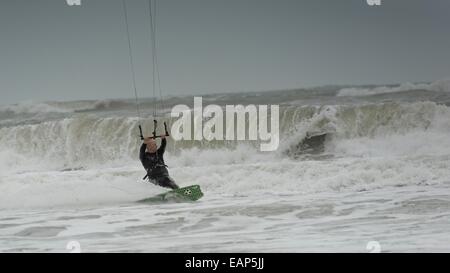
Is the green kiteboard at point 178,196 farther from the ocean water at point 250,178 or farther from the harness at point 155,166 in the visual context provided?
the harness at point 155,166

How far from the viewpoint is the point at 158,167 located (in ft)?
18.4

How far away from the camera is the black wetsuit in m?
5.53

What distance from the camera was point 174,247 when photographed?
423cm

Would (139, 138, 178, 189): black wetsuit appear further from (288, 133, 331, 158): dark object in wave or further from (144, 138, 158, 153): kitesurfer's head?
(288, 133, 331, 158): dark object in wave

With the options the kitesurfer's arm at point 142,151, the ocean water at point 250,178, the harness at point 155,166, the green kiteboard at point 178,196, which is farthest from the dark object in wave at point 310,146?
the kitesurfer's arm at point 142,151

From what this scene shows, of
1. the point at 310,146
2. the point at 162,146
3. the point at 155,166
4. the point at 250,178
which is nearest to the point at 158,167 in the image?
the point at 155,166

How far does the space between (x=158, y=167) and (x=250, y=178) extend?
772mm

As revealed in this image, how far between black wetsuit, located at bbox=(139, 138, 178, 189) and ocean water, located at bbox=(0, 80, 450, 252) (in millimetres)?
69

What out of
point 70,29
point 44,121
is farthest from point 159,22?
point 44,121

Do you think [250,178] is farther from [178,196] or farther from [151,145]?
[151,145]

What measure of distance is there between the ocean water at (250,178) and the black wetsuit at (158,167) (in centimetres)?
7

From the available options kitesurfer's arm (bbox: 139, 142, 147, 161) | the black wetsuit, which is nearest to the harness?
the black wetsuit
